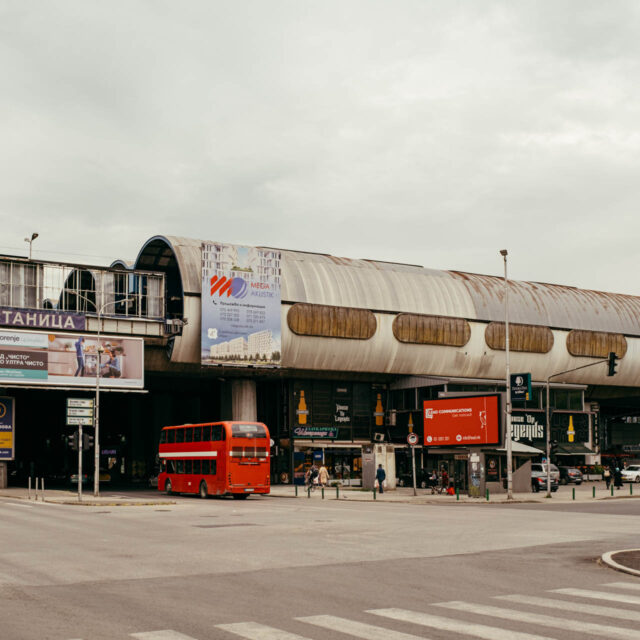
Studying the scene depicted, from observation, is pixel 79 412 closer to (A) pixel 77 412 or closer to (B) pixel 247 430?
(A) pixel 77 412

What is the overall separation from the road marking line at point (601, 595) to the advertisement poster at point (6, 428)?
57505mm

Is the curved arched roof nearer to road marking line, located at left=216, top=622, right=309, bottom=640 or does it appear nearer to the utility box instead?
the utility box

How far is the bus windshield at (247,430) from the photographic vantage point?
154 ft

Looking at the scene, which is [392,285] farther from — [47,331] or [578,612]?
[578,612]

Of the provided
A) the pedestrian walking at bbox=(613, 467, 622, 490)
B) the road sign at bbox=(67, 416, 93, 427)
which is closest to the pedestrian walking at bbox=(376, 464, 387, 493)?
the road sign at bbox=(67, 416, 93, 427)

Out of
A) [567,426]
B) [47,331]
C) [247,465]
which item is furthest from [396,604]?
[567,426]

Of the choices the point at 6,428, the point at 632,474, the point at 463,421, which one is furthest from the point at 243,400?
the point at 632,474

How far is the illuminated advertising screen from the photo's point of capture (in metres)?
52.9

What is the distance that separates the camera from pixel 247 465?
47781mm

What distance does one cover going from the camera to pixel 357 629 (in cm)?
1075

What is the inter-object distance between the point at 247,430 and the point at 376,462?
1322 centimetres

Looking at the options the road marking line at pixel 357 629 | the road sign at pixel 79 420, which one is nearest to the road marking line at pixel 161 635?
the road marking line at pixel 357 629

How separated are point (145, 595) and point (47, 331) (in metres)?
53.7

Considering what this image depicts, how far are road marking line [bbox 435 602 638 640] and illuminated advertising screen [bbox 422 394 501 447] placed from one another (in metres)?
40.7
